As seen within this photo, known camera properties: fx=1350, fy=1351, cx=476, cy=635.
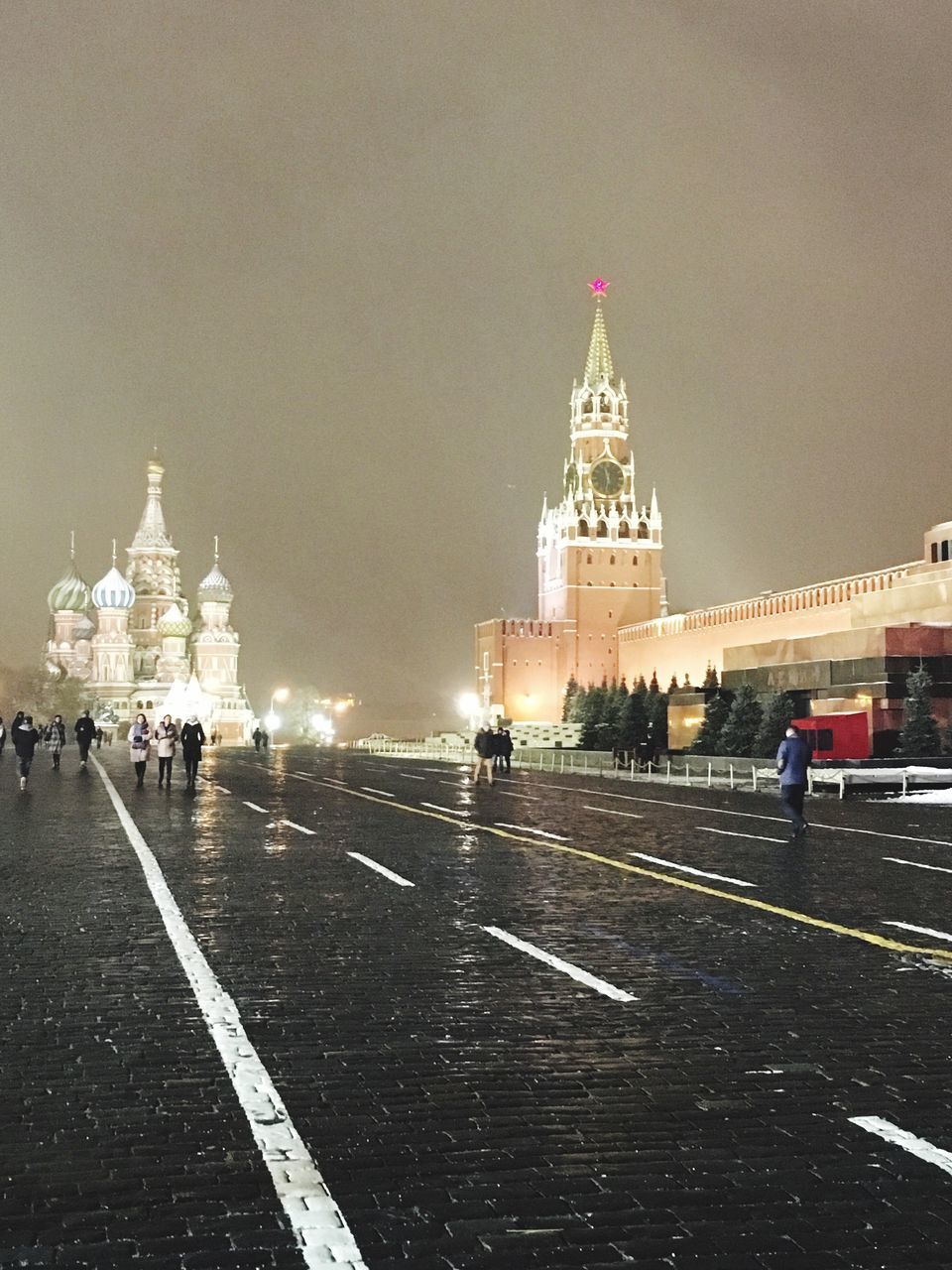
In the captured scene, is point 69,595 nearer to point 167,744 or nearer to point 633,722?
point 633,722

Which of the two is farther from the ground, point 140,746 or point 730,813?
point 140,746

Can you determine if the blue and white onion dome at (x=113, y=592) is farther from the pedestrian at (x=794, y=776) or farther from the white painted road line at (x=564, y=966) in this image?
the white painted road line at (x=564, y=966)

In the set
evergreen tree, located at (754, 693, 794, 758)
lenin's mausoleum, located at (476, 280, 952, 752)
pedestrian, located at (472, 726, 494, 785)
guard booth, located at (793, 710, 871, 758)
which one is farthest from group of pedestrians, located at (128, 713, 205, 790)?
lenin's mausoleum, located at (476, 280, 952, 752)

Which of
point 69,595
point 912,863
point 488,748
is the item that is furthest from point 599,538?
point 912,863

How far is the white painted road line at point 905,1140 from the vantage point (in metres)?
Result: 4.29

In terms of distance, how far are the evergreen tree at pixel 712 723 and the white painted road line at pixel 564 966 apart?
34834 mm

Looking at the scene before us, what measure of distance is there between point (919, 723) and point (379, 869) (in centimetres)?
2357

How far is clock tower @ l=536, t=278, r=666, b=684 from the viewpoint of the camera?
114250mm

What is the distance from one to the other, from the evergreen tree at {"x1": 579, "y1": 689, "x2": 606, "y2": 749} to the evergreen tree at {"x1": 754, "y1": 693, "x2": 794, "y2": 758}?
861 inches

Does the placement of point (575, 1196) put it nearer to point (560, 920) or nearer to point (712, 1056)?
point (712, 1056)

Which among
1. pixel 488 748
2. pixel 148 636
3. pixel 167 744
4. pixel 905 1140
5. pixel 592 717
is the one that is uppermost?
pixel 148 636

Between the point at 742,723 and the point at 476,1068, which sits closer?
the point at 476,1068

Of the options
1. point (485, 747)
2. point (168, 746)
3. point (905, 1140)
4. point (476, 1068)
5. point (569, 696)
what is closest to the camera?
point (905, 1140)

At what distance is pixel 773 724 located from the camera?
37.9 metres
